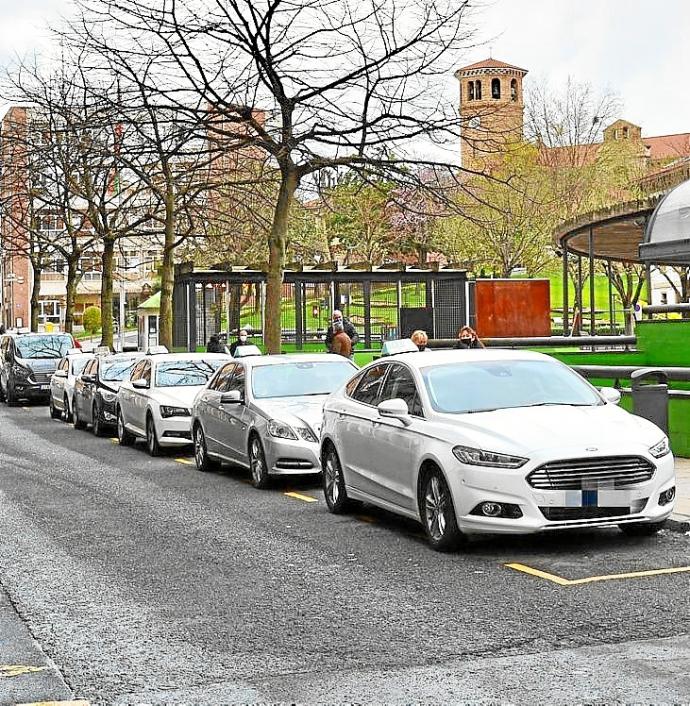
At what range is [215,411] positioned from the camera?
17438 mm

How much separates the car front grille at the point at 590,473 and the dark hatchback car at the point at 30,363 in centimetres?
2827

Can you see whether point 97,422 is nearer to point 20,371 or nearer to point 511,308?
point 20,371

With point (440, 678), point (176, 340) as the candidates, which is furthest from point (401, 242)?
point (440, 678)

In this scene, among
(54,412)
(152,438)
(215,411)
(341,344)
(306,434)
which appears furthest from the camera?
(54,412)

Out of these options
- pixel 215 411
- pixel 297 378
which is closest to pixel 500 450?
pixel 297 378

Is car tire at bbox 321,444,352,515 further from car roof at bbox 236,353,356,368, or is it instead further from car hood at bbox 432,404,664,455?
car roof at bbox 236,353,356,368

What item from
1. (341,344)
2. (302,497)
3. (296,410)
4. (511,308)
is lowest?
(302,497)

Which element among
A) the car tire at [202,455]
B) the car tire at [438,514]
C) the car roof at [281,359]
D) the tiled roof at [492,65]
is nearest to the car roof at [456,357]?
the car tire at [438,514]

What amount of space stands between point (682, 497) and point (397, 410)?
3.50 metres

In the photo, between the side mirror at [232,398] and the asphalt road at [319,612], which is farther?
the side mirror at [232,398]

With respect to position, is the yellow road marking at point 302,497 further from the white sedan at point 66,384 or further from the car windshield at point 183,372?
the white sedan at point 66,384

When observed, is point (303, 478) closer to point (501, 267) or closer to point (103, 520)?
point (103, 520)

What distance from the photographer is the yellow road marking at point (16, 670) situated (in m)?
6.93

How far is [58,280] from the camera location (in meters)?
124
